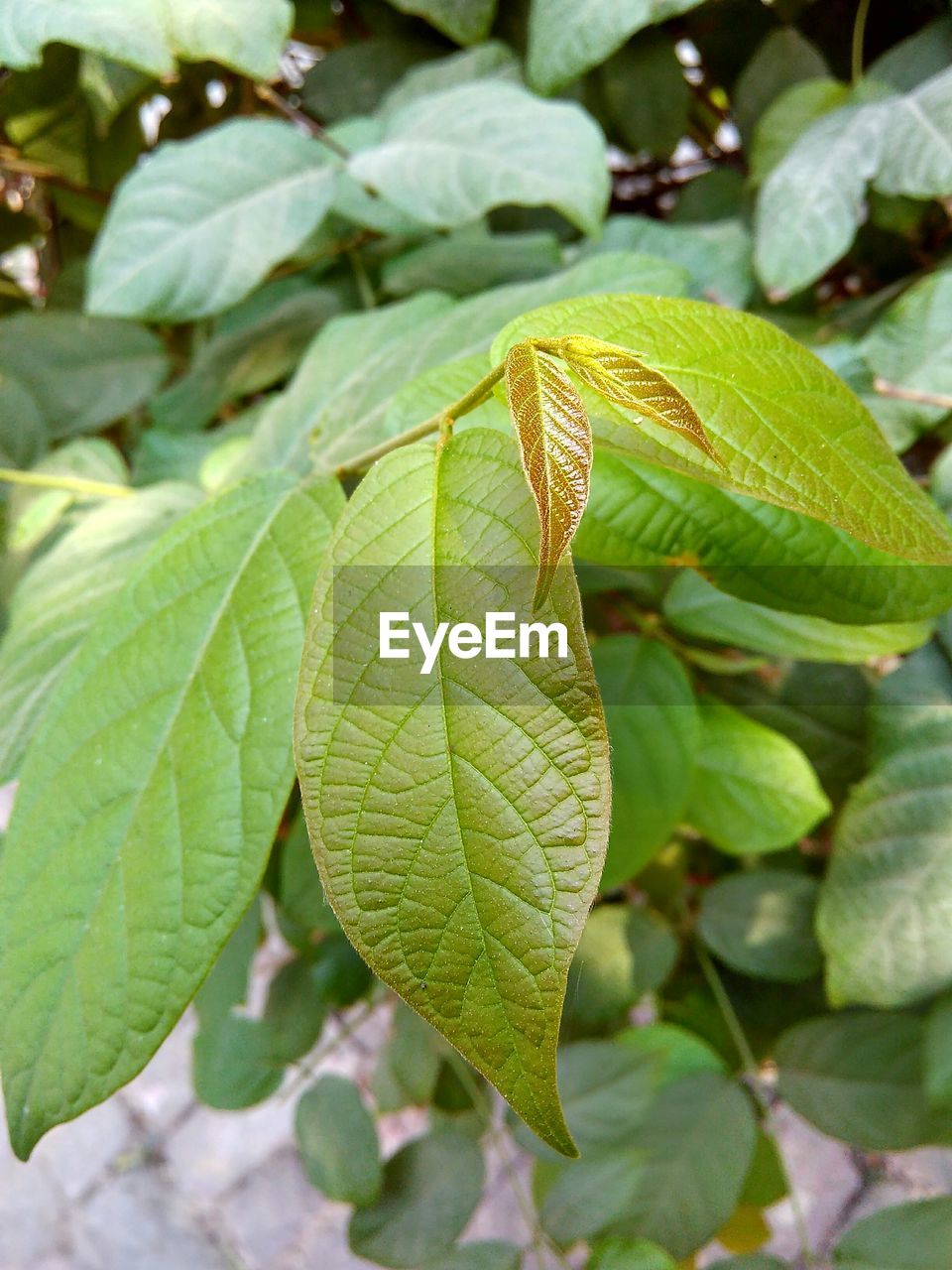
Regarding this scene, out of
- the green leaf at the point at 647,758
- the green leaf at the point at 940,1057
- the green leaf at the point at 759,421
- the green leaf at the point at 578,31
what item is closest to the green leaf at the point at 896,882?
the green leaf at the point at 940,1057

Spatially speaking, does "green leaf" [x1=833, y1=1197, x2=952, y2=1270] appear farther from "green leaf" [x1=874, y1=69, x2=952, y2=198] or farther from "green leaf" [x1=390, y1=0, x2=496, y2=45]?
"green leaf" [x1=390, y1=0, x2=496, y2=45]

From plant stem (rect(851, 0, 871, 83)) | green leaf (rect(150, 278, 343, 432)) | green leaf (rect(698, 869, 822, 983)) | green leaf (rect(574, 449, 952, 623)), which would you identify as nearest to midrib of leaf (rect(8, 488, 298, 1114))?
green leaf (rect(574, 449, 952, 623))

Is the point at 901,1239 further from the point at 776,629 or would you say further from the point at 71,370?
the point at 71,370

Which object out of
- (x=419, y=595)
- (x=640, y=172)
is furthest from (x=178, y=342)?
(x=419, y=595)

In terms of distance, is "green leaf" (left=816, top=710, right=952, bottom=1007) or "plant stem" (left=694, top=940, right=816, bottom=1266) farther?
"plant stem" (left=694, top=940, right=816, bottom=1266)

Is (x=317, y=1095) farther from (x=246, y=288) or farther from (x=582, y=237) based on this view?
(x=582, y=237)
